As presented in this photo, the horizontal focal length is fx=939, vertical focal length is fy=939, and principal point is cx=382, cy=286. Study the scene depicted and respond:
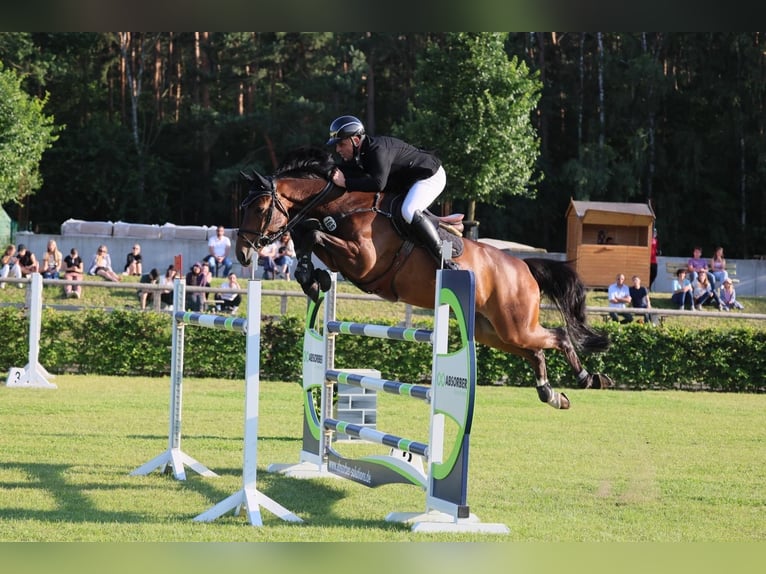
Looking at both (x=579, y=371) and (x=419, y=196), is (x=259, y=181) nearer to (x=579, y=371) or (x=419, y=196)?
(x=419, y=196)

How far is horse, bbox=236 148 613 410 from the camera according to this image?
560 cm

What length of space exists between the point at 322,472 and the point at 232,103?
35.4m

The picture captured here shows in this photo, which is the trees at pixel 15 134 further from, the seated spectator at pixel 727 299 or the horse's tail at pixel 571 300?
the horse's tail at pixel 571 300

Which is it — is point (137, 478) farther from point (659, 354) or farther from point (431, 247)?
point (659, 354)

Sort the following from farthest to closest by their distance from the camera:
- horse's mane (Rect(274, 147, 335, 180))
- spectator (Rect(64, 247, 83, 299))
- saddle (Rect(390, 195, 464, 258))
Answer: spectator (Rect(64, 247, 83, 299)), saddle (Rect(390, 195, 464, 258)), horse's mane (Rect(274, 147, 335, 180))

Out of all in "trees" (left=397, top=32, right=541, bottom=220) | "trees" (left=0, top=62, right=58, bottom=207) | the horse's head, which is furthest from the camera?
"trees" (left=0, top=62, right=58, bottom=207)

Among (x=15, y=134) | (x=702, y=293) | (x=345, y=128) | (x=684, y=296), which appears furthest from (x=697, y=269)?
(x=15, y=134)

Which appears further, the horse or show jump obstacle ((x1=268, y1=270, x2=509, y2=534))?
the horse

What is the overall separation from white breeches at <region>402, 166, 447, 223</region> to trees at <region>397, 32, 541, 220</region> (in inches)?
681

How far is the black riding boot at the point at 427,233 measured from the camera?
5.91 meters

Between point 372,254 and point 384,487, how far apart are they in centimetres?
154

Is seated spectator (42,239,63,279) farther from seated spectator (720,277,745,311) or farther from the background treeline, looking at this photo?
the background treeline

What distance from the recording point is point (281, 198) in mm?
5664

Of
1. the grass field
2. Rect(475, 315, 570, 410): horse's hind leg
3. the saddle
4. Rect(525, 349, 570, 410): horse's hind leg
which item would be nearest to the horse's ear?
the saddle
